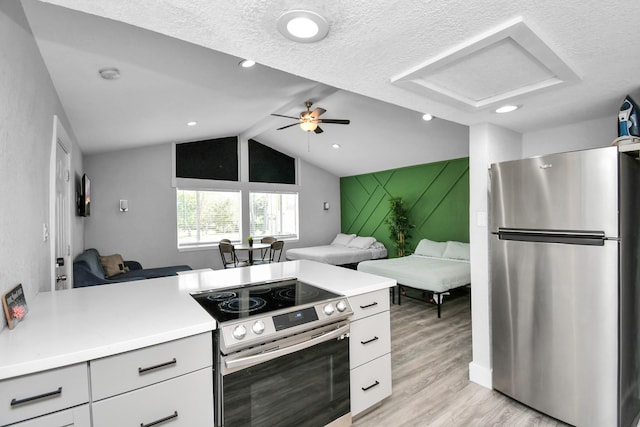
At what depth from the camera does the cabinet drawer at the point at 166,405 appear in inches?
47.1

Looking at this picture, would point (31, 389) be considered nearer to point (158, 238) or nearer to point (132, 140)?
point (132, 140)

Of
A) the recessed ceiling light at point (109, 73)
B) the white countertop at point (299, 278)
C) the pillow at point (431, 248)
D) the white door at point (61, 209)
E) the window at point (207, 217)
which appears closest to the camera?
the white countertop at point (299, 278)

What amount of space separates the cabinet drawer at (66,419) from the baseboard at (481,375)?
8.67 ft

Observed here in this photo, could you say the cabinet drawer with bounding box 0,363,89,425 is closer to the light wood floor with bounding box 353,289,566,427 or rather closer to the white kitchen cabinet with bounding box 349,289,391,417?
the white kitchen cabinet with bounding box 349,289,391,417

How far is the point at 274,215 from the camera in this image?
7.78 m

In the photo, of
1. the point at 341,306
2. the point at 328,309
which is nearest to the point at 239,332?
the point at 328,309

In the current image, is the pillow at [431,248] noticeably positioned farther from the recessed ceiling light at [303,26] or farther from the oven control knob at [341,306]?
the recessed ceiling light at [303,26]

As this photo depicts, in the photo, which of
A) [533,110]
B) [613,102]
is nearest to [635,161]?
[613,102]

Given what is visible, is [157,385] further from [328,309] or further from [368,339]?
[368,339]

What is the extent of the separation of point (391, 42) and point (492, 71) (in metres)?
0.70

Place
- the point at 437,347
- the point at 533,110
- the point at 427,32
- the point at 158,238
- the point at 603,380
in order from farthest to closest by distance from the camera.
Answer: the point at 158,238, the point at 437,347, the point at 533,110, the point at 603,380, the point at 427,32

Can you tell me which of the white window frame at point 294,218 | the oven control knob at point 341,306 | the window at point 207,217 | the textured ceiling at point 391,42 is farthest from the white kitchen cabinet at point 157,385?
the white window frame at point 294,218

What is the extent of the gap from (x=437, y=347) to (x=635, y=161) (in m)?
2.29

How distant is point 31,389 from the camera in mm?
1048
